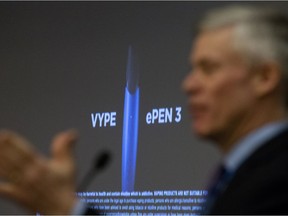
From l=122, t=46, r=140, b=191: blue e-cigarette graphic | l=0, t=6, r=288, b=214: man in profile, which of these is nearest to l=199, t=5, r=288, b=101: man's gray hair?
l=0, t=6, r=288, b=214: man in profile

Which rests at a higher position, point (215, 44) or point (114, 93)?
point (114, 93)

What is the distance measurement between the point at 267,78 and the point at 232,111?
0.07 metres

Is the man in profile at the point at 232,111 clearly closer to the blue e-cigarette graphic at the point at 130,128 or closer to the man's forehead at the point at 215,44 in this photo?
the man's forehead at the point at 215,44

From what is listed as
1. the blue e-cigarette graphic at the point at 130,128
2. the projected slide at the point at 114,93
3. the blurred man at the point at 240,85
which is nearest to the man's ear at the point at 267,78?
the blurred man at the point at 240,85

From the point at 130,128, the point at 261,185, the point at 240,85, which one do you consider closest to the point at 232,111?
the point at 240,85

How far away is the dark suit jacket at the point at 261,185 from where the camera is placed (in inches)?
40.6

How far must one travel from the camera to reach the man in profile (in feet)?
3.53

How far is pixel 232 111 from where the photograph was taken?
3.91 feet

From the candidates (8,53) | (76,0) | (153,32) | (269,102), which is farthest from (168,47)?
(269,102)

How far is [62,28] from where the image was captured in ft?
11.3

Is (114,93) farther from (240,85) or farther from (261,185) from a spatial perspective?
(261,185)

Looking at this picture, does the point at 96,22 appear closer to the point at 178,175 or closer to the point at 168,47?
the point at 168,47

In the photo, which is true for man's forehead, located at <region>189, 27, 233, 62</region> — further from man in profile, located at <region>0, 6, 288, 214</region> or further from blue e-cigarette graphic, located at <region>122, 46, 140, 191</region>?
blue e-cigarette graphic, located at <region>122, 46, 140, 191</region>

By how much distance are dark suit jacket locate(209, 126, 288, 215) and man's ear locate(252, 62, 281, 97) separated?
0.09 metres
